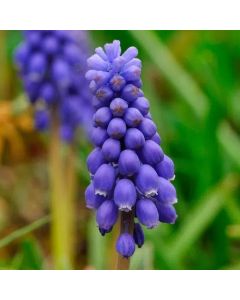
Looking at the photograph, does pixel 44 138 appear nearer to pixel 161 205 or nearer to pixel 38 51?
pixel 38 51

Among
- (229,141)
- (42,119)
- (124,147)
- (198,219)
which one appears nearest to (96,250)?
(198,219)

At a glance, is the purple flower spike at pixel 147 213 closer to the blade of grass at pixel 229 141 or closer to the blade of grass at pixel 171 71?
the blade of grass at pixel 229 141

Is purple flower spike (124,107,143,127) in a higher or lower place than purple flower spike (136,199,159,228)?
higher

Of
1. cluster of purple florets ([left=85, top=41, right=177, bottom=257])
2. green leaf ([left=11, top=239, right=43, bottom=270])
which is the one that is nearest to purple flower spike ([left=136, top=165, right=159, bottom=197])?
cluster of purple florets ([left=85, top=41, right=177, bottom=257])

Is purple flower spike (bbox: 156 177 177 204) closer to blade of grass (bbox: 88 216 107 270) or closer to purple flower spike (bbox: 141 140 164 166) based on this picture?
purple flower spike (bbox: 141 140 164 166)

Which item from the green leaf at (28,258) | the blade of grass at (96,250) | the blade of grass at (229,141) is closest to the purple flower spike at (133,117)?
the green leaf at (28,258)

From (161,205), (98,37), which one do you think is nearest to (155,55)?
(98,37)

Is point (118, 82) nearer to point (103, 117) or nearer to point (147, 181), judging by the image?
point (103, 117)
